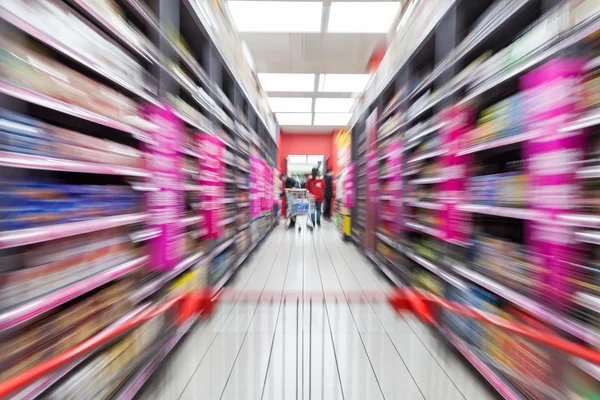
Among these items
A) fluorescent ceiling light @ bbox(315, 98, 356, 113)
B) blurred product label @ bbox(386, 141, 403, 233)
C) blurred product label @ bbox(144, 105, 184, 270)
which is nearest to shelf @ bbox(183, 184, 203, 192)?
blurred product label @ bbox(144, 105, 184, 270)

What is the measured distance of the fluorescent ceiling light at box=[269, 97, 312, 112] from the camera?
6355 millimetres

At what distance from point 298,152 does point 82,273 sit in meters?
10.9

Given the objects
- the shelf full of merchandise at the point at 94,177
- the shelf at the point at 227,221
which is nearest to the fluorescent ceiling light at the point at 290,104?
the shelf at the point at 227,221

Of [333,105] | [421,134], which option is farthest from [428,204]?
[333,105]

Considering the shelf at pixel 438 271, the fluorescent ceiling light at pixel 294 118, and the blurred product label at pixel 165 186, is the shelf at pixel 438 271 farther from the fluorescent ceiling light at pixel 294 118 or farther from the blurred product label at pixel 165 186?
the fluorescent ceiling light at pixel 294 118

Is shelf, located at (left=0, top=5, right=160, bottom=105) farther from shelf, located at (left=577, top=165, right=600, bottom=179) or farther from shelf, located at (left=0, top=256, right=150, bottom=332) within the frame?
shelf, located at (left=577, top=165, right=600, bottom=179)

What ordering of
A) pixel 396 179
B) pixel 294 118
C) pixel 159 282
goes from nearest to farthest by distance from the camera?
pixel 159 282
pixel 396 179
pixel 294 118

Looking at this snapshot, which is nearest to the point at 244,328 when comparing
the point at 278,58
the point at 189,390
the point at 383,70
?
the point at 189,390

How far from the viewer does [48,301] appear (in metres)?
0.96

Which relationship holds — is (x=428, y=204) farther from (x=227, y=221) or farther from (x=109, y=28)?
(x=109, y=28)

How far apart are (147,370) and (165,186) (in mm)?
1030

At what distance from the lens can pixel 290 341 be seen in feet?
6.56

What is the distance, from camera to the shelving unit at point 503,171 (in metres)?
1.05

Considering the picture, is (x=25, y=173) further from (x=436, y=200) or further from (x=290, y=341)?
(x=436, y=200)
